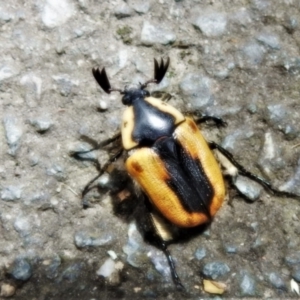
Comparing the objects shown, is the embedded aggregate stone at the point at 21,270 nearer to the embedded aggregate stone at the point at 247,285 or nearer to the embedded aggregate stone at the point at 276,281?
the embedded aggregate stone at the point at 247,285

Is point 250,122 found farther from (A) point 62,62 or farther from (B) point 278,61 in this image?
(A) point 62,62

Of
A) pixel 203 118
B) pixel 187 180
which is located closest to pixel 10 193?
pixel 187 180

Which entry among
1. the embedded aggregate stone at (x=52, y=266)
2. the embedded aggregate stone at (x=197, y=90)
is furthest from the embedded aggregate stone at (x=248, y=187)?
the embedded aggregate stone at (x=52, y=266)

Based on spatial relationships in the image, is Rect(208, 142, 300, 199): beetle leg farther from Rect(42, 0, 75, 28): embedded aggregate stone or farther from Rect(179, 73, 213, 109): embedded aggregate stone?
Rect(42, 0, 75, 28): embedded aggregate stone

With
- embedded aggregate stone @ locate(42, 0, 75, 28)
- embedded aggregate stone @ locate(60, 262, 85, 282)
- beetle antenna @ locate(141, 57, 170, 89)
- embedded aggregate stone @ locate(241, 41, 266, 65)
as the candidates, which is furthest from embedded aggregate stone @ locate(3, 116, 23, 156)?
embedded aggregate stone @ locate(241, 41, 266, 65)

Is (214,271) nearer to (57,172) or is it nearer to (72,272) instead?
(72,272)

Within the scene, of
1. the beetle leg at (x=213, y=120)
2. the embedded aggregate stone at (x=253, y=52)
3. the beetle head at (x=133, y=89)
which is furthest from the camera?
the embedded aggregate stone at (x=253, y=52)

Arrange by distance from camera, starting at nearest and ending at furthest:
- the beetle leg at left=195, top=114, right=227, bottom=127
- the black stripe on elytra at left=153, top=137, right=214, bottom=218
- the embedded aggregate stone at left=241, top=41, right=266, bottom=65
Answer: the black stripe on elytra at left=153, top=137, right=214, bottom=218 → the beetle leg at left=195, top=114, right=227, bottom=127 → the embedded aggregate stone at left=241, top=41, right=266, bottom=65
